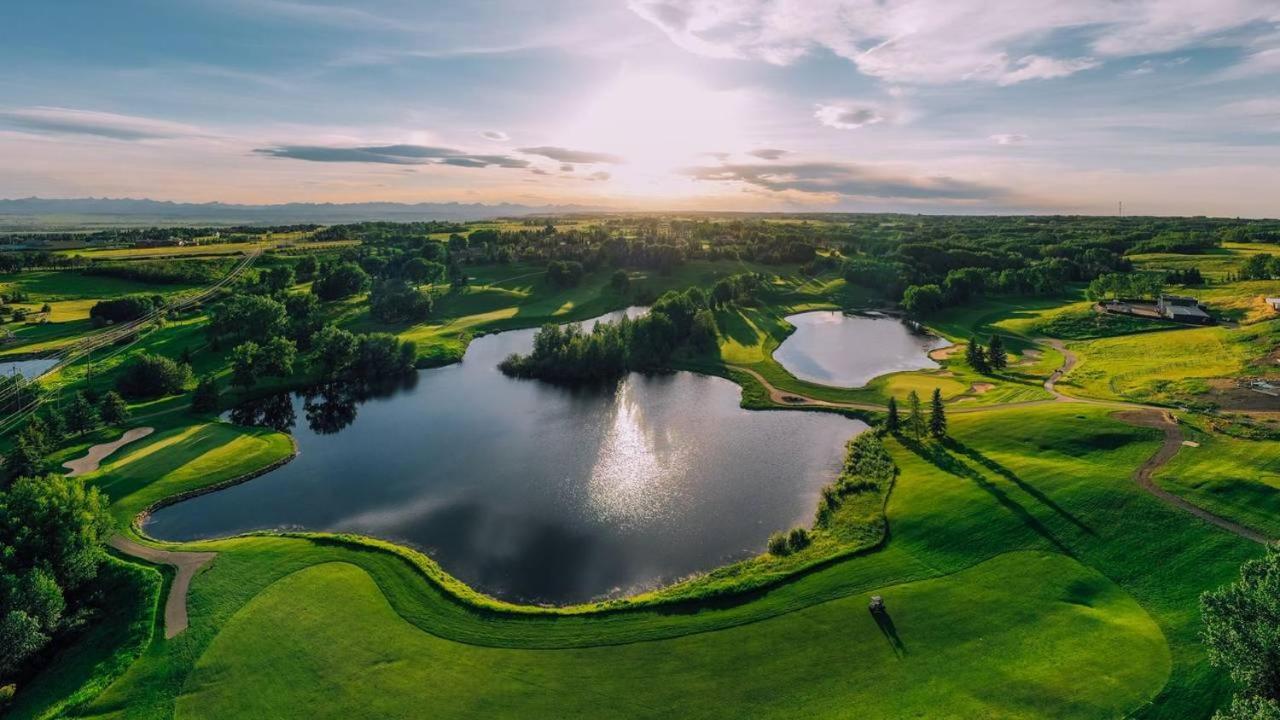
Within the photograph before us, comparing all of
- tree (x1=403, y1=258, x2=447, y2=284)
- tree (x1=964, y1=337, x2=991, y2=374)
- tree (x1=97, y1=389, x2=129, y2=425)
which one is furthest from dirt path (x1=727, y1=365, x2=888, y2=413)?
tree (x1=403, y1=258, x2=447, y2=284)

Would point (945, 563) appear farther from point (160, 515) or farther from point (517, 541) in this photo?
point (160, 515)

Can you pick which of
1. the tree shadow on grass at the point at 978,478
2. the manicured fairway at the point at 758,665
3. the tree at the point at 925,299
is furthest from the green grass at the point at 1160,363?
the manicured fairway at the point at 758,665

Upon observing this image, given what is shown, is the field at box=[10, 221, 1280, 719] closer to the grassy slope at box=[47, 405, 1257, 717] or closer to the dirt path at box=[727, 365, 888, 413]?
the grassy slope at box=[47, 405, 1257, 717]

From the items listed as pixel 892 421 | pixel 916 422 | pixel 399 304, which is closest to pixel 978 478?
pixel 916 422

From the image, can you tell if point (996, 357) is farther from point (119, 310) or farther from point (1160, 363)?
point (119, 310)

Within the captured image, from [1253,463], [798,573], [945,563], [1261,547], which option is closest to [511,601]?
[798,573]

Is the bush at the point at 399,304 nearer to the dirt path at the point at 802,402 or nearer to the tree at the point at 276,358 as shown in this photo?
the tree at the point at 276,358
